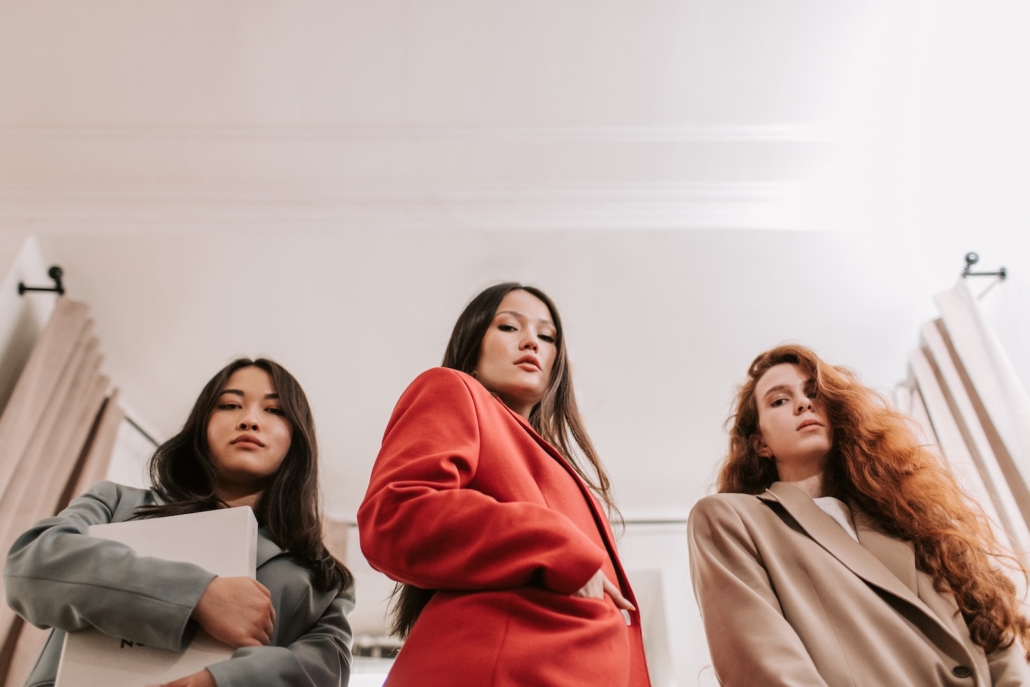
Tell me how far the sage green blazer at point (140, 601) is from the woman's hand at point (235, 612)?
17 mm

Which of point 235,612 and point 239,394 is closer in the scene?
point 235,612

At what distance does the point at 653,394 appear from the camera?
3432 mm

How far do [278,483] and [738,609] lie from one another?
3.22 ft

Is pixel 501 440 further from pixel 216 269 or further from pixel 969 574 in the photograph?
pixel 216 269

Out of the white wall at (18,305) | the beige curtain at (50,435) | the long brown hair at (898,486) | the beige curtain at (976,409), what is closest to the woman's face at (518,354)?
the long brown hair at (898,486)

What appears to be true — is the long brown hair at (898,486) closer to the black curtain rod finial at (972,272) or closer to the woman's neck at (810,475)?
the woman's neck at (810,475)

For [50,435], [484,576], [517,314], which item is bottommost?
[50,435]

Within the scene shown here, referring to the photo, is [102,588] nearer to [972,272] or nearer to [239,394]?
[239,394]

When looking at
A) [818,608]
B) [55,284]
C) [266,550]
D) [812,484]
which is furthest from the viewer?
[55,284]

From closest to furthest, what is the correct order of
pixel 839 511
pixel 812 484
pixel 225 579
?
pixel 225 579 → pixel 839 511 → pixel 812 484

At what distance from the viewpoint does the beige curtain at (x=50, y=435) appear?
238 centimetres

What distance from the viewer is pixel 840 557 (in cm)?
157

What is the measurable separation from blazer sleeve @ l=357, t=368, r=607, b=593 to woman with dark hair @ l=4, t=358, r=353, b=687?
286 millimetres

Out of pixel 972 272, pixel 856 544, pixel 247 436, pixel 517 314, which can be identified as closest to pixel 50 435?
pixel 247 436
